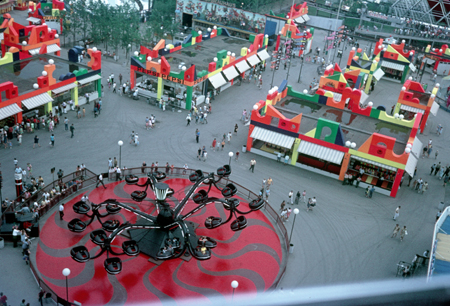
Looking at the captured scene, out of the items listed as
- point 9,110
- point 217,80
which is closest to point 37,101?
point 9,110

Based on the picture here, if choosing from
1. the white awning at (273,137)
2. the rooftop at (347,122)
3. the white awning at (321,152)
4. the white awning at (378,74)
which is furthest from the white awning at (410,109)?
the white awning at (273,137)

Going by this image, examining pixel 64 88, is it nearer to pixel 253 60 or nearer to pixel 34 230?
pixel 34 230

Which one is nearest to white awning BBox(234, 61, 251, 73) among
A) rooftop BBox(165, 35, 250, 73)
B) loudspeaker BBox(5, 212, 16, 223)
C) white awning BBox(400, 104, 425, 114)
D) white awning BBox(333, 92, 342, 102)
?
rooftop BBox(165, 35, 250, 73)

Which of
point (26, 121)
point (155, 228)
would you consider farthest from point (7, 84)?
point (155, 228)

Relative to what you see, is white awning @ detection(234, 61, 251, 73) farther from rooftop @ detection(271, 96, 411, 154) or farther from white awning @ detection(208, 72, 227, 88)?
rooftop @ detection(271, 96, 411, 154)

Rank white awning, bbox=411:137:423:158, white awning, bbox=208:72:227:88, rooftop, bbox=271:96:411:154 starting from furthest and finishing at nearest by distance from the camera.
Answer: white awning, bbox=208:72:227:88, rooftop, bbox=271:96:411:154, white awning, bbox=411:137:423:158

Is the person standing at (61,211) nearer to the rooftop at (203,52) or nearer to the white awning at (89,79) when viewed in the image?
the white awning at (89,79)

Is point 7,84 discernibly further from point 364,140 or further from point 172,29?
point 172,29
